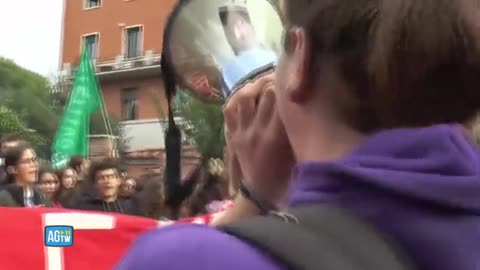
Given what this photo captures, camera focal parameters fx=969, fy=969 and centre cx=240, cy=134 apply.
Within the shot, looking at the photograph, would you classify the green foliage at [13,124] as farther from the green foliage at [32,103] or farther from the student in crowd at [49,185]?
the student in crowd at [49,185]

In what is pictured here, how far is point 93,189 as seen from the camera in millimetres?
4980

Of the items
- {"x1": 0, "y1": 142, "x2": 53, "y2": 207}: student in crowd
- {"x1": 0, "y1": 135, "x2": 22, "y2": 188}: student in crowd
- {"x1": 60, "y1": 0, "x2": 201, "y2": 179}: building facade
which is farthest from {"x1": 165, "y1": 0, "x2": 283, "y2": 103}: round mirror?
{"x1": 60, "y1": 0, "x2": 201, "y2": 179}: building facade

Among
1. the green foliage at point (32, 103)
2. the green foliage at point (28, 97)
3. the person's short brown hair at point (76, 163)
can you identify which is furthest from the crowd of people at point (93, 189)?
the green foliage at point (28, 97)

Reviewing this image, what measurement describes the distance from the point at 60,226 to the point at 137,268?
2.20m

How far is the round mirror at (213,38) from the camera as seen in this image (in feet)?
5.51

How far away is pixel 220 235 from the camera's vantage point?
883 mm

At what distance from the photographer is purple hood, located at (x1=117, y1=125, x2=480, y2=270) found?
94cm

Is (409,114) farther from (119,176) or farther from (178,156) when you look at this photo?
(119,176)

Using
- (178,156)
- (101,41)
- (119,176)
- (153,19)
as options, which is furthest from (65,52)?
(178,156)

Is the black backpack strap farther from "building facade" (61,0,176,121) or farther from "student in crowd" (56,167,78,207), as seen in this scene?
"building facade" (61,0,176,121)

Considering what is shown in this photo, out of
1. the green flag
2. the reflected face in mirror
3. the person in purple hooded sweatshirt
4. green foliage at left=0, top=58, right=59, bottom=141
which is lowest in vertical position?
green foliage at left=0, top=58, right=59, bottom=141

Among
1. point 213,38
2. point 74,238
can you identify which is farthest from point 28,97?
point 213,38

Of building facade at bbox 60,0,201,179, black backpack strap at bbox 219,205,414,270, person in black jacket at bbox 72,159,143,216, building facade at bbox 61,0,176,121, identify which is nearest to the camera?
black backpack strap at bbox 219,205,414,270

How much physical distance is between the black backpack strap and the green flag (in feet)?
24.6
